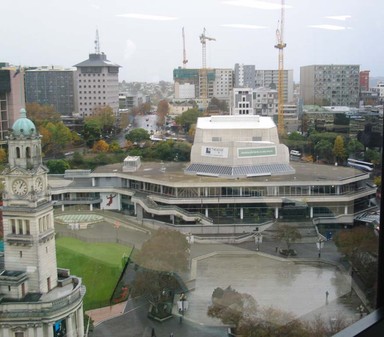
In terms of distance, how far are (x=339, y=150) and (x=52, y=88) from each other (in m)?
2.24

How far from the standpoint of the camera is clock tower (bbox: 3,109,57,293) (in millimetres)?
1875

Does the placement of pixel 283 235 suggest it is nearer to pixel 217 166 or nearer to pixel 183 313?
pixel 217 166

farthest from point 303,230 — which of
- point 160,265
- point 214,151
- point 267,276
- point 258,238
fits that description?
point 160,265

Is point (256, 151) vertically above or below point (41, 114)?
below

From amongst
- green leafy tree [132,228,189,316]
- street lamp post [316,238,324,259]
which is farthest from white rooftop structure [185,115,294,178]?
green leafy tree [132,228,189,316]

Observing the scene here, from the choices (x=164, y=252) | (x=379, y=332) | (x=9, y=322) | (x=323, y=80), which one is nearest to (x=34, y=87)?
(x=9, y=322)

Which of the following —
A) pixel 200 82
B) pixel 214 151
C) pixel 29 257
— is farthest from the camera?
pixel 214 151

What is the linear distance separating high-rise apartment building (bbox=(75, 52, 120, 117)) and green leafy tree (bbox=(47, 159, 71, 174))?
0.79ft

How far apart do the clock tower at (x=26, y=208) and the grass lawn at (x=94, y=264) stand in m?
0.17

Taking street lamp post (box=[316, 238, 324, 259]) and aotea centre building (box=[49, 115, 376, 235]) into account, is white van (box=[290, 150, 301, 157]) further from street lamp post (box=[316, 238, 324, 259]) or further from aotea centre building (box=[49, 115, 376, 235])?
street lamp post (box=[316, 238, 324, 259])

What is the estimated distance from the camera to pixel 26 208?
190cm

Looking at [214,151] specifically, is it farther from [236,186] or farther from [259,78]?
[259,78]

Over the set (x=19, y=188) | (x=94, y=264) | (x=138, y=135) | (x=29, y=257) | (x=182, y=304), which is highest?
(x=138, y=135)

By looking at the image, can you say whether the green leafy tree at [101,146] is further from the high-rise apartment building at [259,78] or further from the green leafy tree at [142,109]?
the high-rise apartment building at [259,78]
